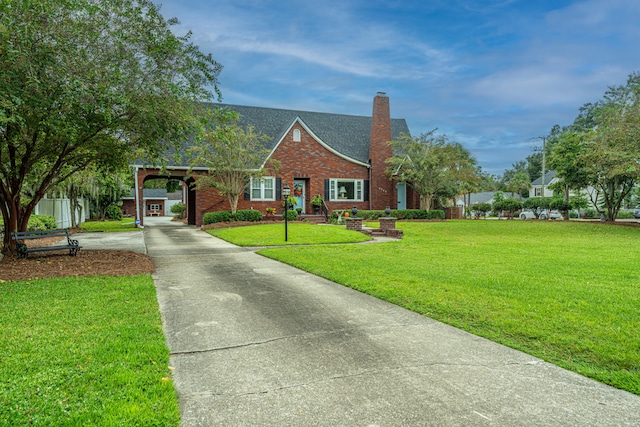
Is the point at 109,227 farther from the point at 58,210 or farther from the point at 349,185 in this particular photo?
the point at 349,185

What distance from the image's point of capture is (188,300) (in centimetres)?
611

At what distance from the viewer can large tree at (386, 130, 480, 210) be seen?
82.4 ft

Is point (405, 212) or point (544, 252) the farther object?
point (405, 212)

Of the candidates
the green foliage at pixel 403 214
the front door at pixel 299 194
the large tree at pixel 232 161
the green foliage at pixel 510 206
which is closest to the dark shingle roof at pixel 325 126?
the front door at pixel 299 194

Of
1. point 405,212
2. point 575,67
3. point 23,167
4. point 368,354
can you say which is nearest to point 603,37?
point 575,67

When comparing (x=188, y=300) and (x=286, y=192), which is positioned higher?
(x=286, y=192)

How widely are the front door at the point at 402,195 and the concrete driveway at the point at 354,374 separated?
2286 centimetres

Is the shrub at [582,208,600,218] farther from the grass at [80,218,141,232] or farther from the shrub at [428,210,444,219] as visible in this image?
the grass at [80,218,141,232]

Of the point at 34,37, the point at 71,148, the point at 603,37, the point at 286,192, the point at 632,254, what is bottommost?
the point at 632,254

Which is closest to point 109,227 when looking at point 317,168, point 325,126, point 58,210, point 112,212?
point 58,210

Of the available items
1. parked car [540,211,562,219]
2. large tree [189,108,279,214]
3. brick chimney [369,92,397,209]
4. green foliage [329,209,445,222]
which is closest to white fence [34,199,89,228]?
large tree [189,108,279,214]

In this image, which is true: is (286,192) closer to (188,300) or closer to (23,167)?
(23,167)

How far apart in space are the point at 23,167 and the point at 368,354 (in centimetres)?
995

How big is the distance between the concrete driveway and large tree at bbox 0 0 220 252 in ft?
15.9
